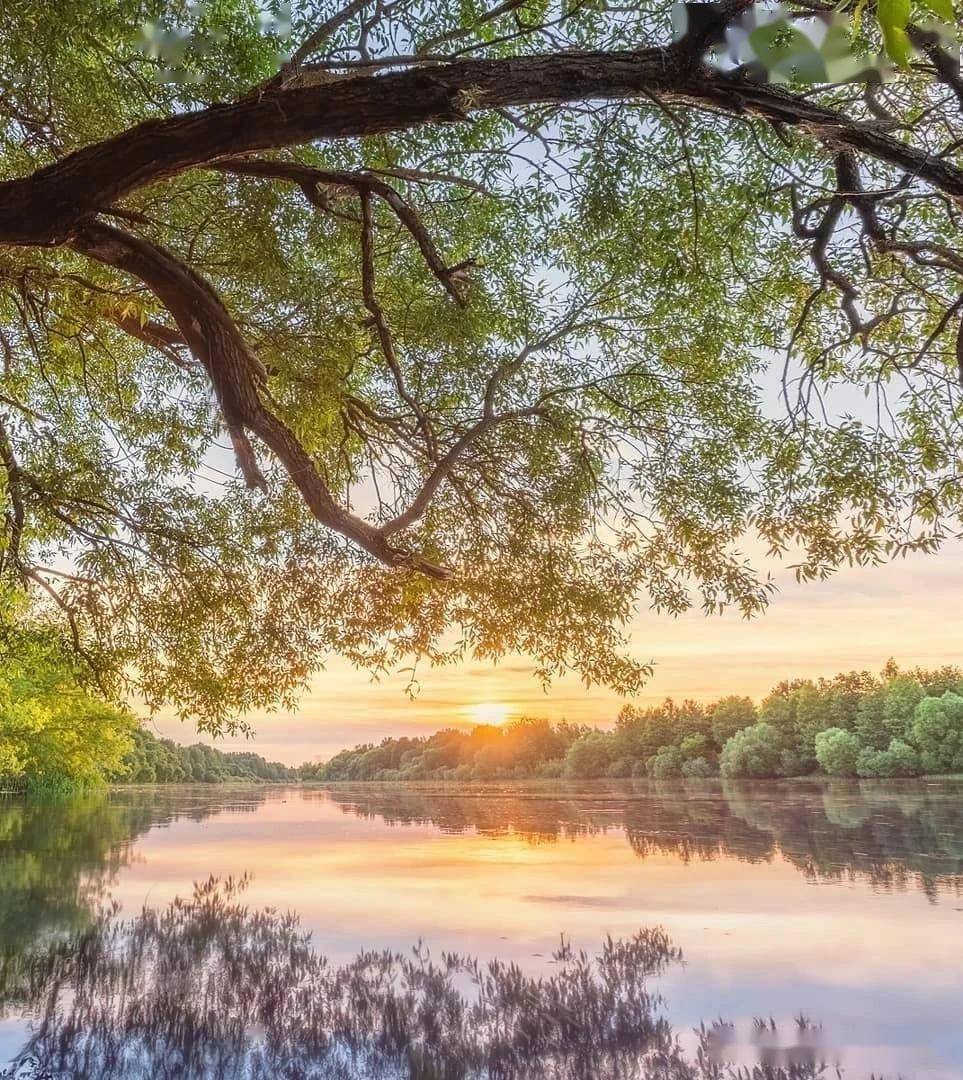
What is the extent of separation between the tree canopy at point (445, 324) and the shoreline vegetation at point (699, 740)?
1476 cm

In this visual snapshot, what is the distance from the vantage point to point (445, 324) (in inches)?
223

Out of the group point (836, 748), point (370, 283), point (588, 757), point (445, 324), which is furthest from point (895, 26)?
point (588, 757)

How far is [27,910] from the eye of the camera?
45.1 feet

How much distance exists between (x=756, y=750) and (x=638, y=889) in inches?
744

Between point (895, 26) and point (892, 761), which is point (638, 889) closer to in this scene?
point (895, 26)

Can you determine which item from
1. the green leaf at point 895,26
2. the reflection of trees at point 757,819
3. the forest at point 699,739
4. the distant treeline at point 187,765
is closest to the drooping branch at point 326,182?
the green leaf at point 895,26

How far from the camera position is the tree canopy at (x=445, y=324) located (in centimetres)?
350

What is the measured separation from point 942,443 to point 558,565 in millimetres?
3351

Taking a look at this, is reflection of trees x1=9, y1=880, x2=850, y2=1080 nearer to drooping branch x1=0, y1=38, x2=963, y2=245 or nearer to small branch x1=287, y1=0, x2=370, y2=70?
drooping branch x1=0, y1=38, x2=963, y2=245

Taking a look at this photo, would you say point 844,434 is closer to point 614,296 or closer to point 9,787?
point 614,296

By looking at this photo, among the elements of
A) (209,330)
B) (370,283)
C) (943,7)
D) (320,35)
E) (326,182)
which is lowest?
(943,7)

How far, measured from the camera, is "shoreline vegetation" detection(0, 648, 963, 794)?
1055 inches

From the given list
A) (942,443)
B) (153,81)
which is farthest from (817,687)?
(153,81)

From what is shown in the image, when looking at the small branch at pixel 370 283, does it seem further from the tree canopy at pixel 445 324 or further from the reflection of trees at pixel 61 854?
the reflection of trees at pixel 61 854
